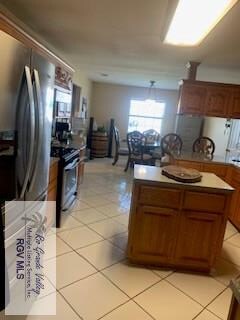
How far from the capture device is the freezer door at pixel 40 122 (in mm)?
1446

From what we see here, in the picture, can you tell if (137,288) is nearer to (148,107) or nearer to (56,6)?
(56,6)

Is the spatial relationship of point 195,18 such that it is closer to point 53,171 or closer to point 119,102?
point 53,171

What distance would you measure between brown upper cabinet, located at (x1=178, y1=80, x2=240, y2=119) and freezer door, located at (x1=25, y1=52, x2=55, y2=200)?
9.60 ft

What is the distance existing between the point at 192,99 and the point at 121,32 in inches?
74.1

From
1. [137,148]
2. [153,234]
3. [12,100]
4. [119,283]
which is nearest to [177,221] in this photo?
[153,234]

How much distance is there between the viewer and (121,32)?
2.81 meters

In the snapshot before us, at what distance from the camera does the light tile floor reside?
1.88 m

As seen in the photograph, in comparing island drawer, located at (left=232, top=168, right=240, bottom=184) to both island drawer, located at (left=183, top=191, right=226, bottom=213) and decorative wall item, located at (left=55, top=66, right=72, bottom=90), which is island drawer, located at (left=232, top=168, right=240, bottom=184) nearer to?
island drawer, located at (left=183, top=191, right=226, bottom=213)

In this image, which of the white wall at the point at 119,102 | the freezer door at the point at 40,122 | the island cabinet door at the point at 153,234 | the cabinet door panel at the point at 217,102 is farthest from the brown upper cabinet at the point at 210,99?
the white wall at the point at 119,102

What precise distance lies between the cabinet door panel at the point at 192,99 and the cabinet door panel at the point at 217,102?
0.09 meters

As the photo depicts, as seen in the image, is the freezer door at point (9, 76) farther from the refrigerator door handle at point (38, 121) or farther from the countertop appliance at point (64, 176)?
the countertop appliance at point (64, 176)

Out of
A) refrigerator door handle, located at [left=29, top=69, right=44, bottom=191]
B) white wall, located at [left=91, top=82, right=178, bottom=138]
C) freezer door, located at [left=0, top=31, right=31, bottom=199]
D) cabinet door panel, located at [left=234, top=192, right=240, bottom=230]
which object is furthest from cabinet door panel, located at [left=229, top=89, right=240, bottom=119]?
white wall, located at [left=91, top=82, right=178, bottom=138]

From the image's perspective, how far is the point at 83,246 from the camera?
8.83 feet

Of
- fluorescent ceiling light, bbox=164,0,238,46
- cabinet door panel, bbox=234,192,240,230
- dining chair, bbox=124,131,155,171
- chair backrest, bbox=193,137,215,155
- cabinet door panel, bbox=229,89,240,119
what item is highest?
fluorescent ceiling light, bbox=164,0,238,46
